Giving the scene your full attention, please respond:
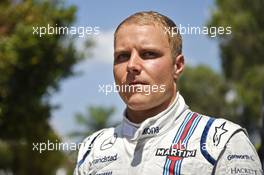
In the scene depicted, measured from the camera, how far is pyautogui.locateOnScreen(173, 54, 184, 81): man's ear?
2.05m

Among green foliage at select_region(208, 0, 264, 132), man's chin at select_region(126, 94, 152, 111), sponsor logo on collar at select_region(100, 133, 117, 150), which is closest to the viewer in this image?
man's chin at select_region(126, 94, 152, 111)

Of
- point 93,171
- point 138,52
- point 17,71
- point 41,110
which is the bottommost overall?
point 41,110

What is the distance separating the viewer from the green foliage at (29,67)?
9883 mm

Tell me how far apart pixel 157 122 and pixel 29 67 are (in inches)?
371

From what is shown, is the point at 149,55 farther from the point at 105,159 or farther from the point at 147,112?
the point at 105,159

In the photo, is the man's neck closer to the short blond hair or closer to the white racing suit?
the white racing suit

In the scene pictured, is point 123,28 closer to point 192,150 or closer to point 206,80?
point 192,150

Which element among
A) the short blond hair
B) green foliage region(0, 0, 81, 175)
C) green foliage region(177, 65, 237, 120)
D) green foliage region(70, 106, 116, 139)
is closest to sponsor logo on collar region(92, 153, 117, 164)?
the short blond hair

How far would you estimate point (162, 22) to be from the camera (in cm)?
202

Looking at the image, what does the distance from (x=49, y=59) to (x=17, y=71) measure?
0.80 m

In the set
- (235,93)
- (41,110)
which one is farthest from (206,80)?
(41,110)

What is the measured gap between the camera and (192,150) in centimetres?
188

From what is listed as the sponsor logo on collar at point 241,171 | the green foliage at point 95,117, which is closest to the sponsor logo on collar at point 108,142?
the sponsor logo on collar at point 241,171

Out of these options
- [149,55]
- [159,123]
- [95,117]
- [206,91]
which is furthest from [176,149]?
[95,117]
